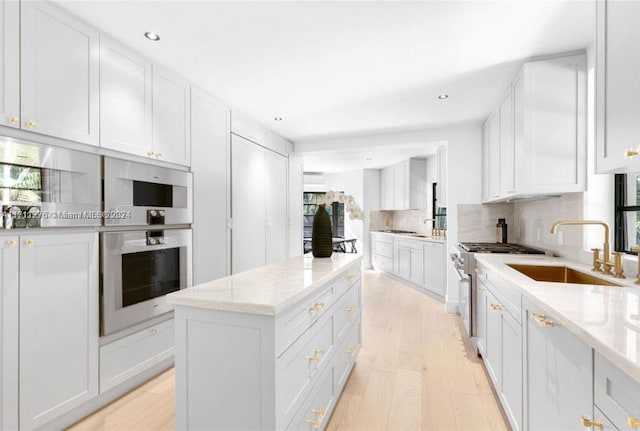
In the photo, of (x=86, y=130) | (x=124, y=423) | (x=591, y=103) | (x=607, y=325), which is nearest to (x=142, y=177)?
(x=86, y=130)

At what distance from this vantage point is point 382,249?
22.7 feet

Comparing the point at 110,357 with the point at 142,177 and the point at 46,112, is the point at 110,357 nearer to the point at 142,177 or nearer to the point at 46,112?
the point at 142,177

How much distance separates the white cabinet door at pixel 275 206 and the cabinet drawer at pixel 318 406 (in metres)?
2.46

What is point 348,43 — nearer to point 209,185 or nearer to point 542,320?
point 209,185

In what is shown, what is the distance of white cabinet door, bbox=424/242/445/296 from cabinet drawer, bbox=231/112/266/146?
3.14 metres

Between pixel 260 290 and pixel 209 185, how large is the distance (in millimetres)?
1976

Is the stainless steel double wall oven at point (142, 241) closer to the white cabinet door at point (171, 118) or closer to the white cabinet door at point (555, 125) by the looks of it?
the white cabinet door at point (171, 118)

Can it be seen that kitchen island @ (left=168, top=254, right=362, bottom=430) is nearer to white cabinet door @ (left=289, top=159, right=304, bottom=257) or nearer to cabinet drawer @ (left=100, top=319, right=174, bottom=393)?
cabinet drawer @ (left=100, top=319, right=174, bottom=393)

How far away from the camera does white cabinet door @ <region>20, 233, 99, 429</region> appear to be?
166cm

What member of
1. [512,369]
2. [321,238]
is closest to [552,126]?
[512,369]

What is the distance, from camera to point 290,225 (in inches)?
193

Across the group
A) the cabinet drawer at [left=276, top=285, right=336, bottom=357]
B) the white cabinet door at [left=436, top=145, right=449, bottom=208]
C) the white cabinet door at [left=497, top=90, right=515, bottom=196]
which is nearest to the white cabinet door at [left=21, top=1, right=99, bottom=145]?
the cabinet drawer at [left=276, top=285, right=336, bottom=357]

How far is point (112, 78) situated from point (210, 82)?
2.86 feet

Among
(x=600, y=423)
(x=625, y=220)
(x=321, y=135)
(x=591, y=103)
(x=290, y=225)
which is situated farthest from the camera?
(x=290, y=225)
